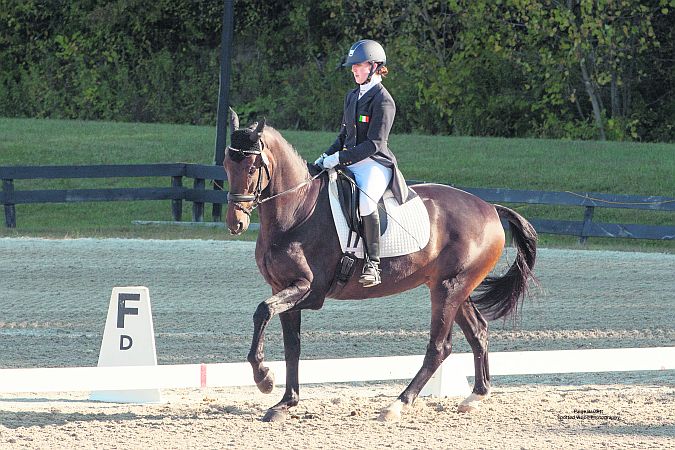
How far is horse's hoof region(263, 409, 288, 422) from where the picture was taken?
24.4 ft

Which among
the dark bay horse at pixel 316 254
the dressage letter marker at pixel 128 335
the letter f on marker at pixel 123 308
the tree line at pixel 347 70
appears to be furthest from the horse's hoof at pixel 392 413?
the tree line at pixel 347 70

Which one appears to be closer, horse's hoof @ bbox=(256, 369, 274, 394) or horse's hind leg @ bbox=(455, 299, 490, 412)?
horse's hoof @ bbox=(256, 369, 274, 394)

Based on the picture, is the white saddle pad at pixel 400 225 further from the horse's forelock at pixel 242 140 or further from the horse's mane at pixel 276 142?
the horse's forelock at pixel 242 140

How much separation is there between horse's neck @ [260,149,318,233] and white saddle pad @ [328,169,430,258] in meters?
0.18

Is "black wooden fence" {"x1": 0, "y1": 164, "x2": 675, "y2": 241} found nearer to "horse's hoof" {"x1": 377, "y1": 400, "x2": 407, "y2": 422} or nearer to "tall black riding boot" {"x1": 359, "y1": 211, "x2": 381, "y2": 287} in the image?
"tall black riding boot" {"x1": 359, "y1": 211, "x2": 381, "y2": 287}

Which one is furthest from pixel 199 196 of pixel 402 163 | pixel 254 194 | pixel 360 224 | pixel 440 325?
pixel 254 194

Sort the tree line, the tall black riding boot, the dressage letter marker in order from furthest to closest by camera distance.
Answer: the tree line < the dressage letter marker < the tall black riding boot

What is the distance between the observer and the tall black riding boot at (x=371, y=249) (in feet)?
24.7

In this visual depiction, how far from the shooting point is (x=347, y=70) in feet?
103

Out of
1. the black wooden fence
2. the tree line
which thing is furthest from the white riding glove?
the tree line

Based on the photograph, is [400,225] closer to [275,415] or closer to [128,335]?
[275,415]

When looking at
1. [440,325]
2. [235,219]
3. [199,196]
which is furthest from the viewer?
[199,196]

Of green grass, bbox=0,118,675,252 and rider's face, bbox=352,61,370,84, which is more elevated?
rider's face, bbox=352,61,370,84

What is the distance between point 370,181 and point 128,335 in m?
1.94
